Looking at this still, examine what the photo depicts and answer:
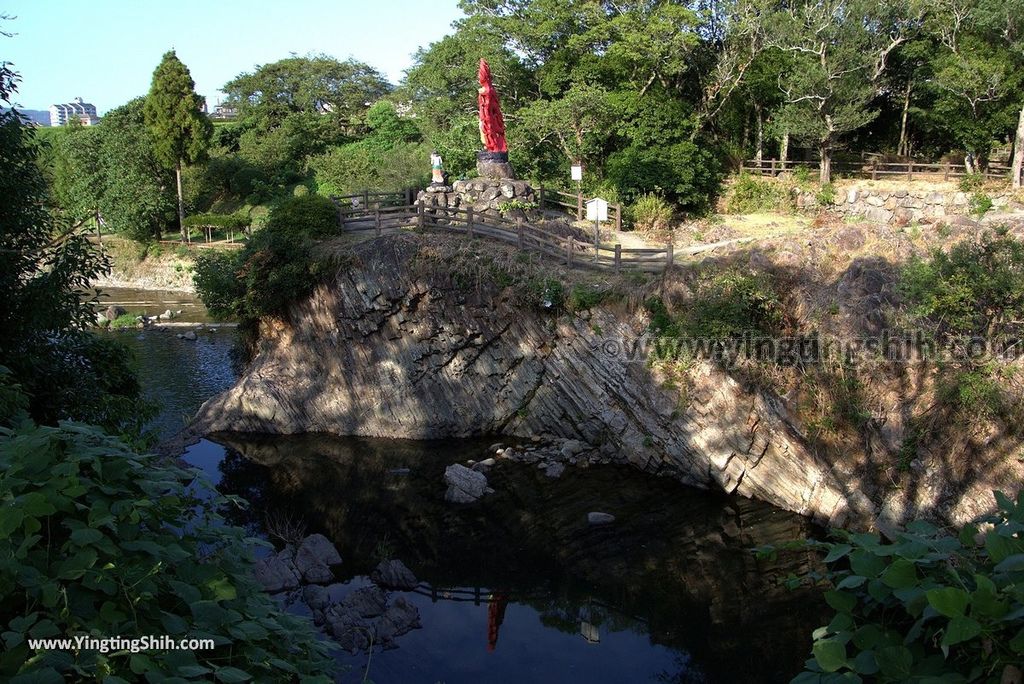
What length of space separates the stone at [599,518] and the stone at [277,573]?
20.8ft

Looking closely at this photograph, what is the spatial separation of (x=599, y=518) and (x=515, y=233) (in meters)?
9.01

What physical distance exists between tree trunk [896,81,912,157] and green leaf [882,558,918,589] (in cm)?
3423

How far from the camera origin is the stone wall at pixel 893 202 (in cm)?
2916

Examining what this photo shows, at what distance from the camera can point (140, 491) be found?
18.1ft

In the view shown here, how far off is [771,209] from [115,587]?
3091 cm

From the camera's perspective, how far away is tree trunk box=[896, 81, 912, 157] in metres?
33.1

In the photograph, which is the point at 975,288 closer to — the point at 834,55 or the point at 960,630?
the point at 960,630

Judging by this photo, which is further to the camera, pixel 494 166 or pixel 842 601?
pixel 494 166

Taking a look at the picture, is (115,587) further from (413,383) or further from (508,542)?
(413,383)

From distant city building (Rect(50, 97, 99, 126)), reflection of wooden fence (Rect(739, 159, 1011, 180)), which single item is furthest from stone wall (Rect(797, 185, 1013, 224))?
distant city building (Rect(50, 97, 99, 126))

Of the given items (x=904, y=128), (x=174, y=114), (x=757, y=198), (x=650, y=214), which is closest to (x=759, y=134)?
(x=757, y=198)

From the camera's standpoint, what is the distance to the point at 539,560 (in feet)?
52.6

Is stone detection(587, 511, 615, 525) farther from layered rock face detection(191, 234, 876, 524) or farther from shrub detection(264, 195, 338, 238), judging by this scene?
shrub detection(264, 195, 338, 238)

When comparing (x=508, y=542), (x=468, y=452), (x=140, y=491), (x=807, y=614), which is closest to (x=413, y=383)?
(x=468, y=452)
